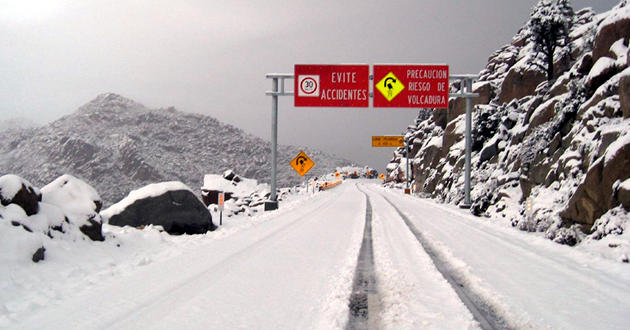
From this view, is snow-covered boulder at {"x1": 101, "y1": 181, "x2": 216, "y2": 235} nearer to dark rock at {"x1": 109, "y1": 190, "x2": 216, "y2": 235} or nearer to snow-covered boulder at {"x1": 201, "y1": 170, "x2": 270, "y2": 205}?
dark rock at {"x1": 109, "y1": 190, "x2": 216, "y2": 235}

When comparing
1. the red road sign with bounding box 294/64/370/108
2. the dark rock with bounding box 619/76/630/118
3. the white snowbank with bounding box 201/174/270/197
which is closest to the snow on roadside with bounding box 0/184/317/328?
the dark rock with bounding box 619/76/630/118

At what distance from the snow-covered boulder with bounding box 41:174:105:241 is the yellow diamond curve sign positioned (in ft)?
44.8

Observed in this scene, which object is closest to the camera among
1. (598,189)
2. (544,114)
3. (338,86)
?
(598,189)

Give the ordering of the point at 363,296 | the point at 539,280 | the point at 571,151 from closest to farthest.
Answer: the point at 363,296 < the point at 539,280 < the point at 571,151

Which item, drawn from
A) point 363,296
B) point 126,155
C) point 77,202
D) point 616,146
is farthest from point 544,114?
point 126,155

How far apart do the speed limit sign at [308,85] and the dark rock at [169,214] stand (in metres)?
9.39

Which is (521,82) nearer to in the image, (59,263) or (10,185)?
(59,263)

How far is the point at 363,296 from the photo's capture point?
188 inches

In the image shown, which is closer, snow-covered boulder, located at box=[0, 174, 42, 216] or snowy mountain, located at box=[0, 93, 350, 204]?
snow-covered boulder, located at box=[0, 174, 42, 216]

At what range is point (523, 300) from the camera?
4641 mm

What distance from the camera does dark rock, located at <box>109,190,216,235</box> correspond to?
10.2 meters

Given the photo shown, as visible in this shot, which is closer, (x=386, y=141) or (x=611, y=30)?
(x=611, y=30)

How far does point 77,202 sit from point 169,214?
275cm

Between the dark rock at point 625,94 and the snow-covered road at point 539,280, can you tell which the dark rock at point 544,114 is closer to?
the dark rock at point 625,94
